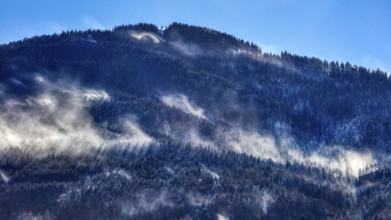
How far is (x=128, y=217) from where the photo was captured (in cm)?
18362

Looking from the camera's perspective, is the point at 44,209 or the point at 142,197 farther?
the point at 142,197

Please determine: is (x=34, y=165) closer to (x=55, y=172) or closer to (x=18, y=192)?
(x=55, y=172)

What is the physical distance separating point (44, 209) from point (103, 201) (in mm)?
19772

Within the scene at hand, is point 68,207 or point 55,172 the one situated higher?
point 55,172

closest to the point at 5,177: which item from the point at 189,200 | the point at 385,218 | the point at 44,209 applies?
the point at 44,209

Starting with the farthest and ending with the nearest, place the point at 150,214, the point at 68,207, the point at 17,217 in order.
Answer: the point at 150,214 < the point at 68,207 < the point at 17,217

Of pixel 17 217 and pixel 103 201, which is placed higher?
pixel 103 201

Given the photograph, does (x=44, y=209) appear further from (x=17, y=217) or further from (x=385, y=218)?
(x=385, y=218)

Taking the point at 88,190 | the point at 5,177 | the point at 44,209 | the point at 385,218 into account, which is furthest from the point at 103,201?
the point at 385,218

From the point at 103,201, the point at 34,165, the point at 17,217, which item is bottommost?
the point at 17,217

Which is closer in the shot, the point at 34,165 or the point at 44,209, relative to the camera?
the point at 44,209

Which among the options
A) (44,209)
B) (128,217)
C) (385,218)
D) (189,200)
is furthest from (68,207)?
(385,218)

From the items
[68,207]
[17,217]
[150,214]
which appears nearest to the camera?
[17,217]

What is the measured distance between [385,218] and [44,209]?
109 m
